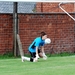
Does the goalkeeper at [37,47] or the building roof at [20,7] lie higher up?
the building roof at [20,7]

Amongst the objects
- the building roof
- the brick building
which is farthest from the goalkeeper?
the building roof

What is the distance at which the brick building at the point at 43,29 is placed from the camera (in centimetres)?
1828

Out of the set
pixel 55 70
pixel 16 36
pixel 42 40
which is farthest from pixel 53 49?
pixel 55 70

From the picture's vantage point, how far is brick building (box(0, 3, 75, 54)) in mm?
18284

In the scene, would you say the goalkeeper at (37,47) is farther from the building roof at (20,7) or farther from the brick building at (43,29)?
the building roof at (20,7)

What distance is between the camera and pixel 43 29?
61.8 feet

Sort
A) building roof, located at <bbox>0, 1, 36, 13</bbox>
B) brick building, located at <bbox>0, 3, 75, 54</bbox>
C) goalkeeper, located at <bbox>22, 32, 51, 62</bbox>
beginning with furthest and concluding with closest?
1. building roof, located at <bbox>0, 1, 36, 13</bbox>
2. brick building, located at <bbox>0, 3, 75, 54</bbox>
3. goalkeeper, located at <bbox>22, 32, 51, 62</bbox>

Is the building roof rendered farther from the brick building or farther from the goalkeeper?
the goalkeeper

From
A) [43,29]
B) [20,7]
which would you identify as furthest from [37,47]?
[20,7]

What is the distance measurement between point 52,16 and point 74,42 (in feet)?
4.99

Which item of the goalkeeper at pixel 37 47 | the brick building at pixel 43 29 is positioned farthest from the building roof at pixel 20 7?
the goalkeeper at pixel 37 47

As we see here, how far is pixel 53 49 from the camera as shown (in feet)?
62.0

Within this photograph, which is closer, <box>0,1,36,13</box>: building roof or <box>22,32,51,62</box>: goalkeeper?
<box>22,32,51,62</box>: goalkeeper

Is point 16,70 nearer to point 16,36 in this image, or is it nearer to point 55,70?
point 55,70
